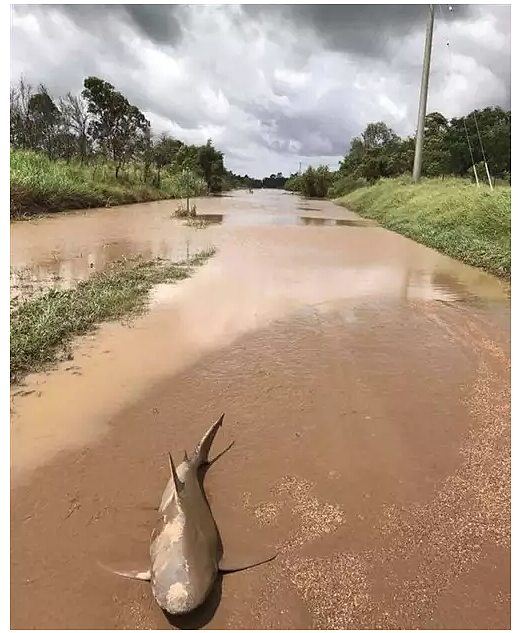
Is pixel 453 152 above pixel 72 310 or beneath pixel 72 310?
above

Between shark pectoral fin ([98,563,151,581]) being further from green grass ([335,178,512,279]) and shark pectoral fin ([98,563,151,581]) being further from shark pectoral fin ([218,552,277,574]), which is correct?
green grass ([335,178,512,279])

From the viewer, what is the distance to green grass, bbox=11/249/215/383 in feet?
14.4

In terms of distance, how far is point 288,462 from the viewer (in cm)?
323

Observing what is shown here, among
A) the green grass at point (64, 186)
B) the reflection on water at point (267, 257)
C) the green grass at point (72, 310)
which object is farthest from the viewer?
the green grass at point (64, 186)

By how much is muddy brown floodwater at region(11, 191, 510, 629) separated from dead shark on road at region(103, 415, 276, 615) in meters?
0.08

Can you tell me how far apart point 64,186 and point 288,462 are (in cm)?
1650

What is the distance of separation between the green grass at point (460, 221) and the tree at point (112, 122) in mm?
14976

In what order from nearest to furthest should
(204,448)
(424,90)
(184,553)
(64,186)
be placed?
(184,553) < (204,448) < (64,186) < (424,90)

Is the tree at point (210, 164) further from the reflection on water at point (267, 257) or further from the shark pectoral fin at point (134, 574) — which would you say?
the shark pectoral fin at point (134, 574)

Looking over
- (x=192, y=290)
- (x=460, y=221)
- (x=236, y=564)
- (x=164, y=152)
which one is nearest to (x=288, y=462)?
(x=236, y=564)

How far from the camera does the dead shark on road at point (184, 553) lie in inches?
85.9

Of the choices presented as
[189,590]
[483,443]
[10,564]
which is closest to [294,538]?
[189,590]

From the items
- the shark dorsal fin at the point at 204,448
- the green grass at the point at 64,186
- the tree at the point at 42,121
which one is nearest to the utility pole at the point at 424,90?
the green grass at the point at 64,186

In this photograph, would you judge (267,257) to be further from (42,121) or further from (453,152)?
(453,152)
